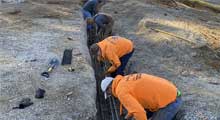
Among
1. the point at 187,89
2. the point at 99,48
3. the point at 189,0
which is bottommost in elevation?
the point at 189,0

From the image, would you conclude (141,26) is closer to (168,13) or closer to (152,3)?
(168,13)

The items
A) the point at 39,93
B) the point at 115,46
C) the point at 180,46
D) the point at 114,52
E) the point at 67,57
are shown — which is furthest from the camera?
the point at 180,46

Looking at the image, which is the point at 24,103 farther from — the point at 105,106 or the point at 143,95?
the point at 143,95

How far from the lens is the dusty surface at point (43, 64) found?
1054 cm

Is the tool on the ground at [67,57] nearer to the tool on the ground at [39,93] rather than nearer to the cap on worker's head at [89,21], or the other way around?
the tool on the ground at [39,93]

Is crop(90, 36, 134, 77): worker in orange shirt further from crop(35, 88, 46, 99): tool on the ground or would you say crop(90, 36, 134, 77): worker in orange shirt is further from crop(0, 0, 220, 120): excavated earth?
crop(35, 88, 46, 99): tool on the ground

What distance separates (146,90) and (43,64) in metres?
5.03

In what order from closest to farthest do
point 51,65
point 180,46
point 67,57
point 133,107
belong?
1. point 133,107
2. point 51,65
3. point 67,57
4. point 180,46

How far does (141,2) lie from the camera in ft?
71.6

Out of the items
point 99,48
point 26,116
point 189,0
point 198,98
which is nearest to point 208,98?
point 198,98

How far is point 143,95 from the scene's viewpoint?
8602 millimetres

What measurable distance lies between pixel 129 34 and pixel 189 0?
Result: 7.26m

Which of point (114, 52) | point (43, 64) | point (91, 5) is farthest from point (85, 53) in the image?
point (91, 5)

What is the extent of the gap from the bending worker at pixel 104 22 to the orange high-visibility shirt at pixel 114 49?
2.86 m
